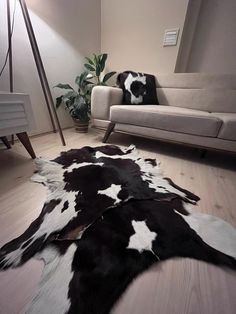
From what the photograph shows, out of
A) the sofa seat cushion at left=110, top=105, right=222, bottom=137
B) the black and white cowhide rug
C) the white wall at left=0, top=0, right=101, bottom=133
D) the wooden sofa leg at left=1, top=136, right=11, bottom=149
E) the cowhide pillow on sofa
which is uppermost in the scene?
the white wall at left=0, top=0, right=101, bottom=133

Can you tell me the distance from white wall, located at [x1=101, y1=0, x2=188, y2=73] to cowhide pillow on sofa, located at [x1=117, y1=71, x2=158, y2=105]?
0.55 metres

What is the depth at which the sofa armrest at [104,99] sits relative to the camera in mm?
1630

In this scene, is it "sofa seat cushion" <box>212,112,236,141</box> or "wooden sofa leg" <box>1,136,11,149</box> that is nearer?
"sofa seat cushion" <box>212,112,236,141</box>

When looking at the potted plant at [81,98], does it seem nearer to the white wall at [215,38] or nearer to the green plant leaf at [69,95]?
the green plant leaf at [69,95]

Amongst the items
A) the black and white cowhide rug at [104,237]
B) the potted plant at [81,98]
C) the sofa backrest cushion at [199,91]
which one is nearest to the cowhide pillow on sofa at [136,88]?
the sofa backrest cushion at [199,91]

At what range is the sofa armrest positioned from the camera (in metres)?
1.63

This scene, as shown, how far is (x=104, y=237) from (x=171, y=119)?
3.71ft

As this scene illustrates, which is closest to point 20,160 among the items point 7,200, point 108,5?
point 7,200

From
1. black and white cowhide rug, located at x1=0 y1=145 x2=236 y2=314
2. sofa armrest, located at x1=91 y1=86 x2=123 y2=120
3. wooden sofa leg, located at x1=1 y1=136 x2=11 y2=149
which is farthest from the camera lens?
sofa armrest, located at x1=91 y1=86 x2=123 y2=120

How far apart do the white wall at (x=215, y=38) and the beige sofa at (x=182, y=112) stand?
526mm

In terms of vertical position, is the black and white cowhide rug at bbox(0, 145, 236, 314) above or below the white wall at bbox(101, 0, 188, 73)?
below

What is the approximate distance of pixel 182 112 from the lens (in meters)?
1.40

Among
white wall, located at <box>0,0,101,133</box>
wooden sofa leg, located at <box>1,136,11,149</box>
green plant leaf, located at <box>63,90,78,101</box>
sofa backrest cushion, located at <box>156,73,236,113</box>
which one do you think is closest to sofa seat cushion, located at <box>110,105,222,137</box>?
sofa backrest cushion, located at <box>156,73,236,113</box>

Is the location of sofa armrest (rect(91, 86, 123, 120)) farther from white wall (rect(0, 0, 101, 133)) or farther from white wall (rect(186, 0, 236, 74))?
white wall (rect(186, 0, 236, 74))
